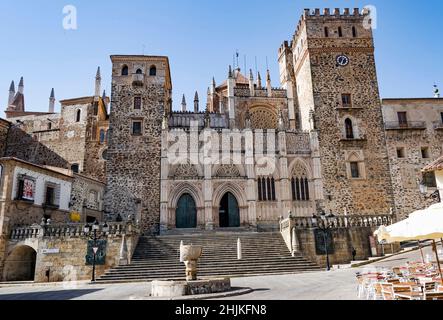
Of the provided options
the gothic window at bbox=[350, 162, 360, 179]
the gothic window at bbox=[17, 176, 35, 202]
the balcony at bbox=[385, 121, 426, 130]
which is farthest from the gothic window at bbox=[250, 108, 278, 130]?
the gothic window at bbox=[17, 176, 35, 202]

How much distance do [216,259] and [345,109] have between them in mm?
18946

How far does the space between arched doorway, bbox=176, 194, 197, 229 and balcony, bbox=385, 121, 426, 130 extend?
18942mm

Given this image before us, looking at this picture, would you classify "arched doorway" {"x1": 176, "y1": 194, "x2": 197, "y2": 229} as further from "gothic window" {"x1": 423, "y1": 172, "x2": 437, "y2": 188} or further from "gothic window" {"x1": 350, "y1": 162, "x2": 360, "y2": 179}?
"gothic window" {"x1": 423, "y1": 172, "x2": 437, "y2": 188}

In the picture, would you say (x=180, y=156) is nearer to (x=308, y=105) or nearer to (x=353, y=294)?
(x=308, y=105)

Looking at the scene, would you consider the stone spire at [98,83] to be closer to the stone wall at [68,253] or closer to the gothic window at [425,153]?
the stone wall at [68,253]

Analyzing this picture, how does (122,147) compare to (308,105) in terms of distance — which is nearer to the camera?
(122,147)

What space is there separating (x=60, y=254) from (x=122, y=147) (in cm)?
1074

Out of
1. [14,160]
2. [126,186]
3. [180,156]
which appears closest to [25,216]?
[14,160]

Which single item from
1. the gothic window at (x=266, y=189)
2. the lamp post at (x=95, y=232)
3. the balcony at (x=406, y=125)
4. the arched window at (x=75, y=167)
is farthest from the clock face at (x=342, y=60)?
the arched window at (x=75, y=167)

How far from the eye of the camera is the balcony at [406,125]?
101 ft

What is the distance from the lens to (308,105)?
107 ft

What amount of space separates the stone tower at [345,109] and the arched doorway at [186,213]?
34.4 ft

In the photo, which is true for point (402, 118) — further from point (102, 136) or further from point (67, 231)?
point (102, 136)
